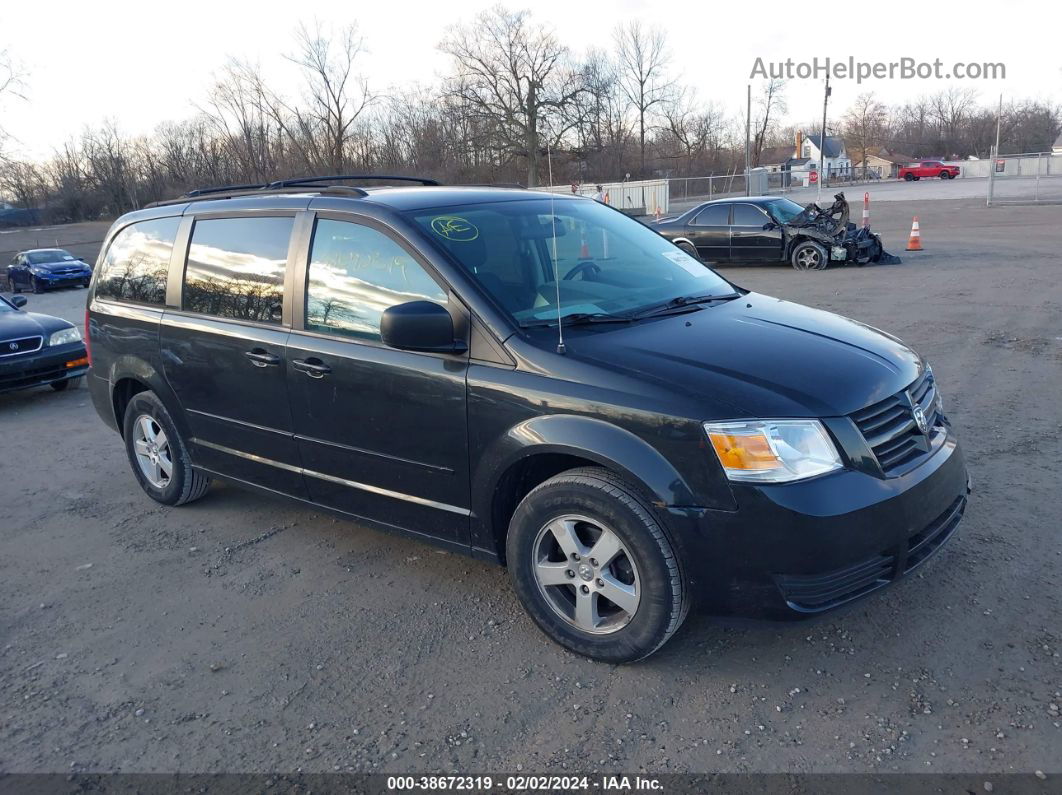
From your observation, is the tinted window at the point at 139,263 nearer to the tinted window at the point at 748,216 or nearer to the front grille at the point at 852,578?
the front grille at the point at 852,578

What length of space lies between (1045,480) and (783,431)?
112 inches

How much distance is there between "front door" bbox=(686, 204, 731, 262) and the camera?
16703 mm

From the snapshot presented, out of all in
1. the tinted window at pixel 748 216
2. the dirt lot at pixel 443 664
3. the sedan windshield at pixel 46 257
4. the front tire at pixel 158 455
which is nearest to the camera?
the dirt lot at pixel 443 664

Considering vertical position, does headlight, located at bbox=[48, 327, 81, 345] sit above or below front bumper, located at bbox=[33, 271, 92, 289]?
above

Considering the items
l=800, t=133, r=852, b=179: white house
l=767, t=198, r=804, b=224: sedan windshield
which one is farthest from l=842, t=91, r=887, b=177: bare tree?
l=767, t=198, r=804, b=224: sedan windshield

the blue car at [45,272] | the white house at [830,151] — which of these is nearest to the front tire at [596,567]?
Answer: the blue car at [45,272]

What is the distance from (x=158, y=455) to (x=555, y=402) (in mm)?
3244

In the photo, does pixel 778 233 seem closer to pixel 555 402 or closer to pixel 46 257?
pixel 555 402

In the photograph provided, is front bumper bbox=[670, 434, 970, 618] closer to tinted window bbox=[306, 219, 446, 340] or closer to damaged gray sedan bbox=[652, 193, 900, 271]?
tinted window bbox=[306, 219, 446, 340]

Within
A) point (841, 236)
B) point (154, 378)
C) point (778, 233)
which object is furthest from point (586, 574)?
point (778, 233)

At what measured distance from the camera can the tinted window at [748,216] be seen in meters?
16.3

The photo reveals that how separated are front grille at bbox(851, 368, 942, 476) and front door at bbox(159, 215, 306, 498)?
270cm

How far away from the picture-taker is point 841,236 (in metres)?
15.4

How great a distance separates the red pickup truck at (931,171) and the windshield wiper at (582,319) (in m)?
74.1
